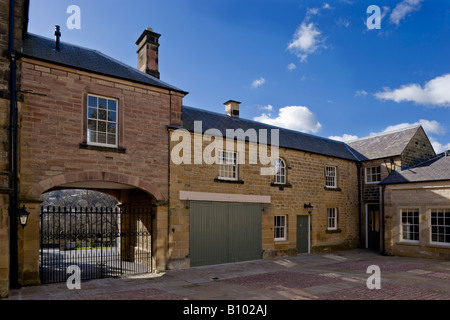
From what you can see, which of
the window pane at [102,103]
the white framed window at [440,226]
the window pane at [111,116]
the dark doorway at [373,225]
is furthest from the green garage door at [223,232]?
the dark doorway at [373,225]

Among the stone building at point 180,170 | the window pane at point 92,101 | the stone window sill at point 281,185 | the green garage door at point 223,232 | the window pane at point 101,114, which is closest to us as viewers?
the stone building at point 180,170

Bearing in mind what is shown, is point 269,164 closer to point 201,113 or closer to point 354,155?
point 201,113

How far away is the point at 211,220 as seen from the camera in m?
14.7

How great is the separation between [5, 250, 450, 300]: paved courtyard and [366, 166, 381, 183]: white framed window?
702 centimetres

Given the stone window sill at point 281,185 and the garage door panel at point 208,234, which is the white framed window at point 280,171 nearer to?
the stone window sill at point 281,185

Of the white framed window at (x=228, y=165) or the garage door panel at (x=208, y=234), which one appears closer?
the garage door panel at (x=208, y=234)

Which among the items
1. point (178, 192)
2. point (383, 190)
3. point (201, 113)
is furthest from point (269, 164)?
point (383, 190)

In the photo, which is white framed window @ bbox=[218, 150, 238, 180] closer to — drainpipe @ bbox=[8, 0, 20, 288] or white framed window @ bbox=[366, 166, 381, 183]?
drainpipe @ bbox=[8, 0, 20, 288]

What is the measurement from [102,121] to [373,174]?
16916mm

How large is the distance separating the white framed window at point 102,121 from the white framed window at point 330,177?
42.4 feet

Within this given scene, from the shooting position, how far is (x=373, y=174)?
21.8 meters

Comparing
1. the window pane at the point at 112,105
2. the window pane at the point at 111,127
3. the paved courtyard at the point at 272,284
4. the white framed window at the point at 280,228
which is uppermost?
the window pane at the point at 112,105

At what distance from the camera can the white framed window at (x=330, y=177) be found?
20453 mm

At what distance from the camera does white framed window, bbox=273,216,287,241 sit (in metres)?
17.6
